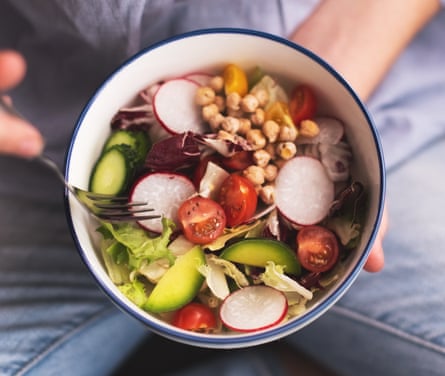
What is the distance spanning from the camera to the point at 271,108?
0.91m

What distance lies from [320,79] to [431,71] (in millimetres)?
381

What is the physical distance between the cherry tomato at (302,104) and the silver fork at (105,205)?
266 mm

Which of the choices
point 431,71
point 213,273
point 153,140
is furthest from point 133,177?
point 431,71

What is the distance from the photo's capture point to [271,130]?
875mm

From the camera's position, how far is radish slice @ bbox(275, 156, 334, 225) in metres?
0.85

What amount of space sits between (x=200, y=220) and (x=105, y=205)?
0.43 ft

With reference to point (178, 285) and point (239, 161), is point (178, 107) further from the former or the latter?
point (178, 285)

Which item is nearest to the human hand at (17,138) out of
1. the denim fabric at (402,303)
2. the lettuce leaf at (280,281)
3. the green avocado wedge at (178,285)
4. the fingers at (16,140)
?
the fingers at (16,140)

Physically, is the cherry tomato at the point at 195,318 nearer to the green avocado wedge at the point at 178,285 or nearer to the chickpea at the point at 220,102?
the green avocado wedge at the point at 178,285

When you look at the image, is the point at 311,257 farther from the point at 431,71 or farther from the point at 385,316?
the point at 431,71

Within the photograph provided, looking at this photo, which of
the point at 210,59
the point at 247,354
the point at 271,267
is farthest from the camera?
the point at 247,354

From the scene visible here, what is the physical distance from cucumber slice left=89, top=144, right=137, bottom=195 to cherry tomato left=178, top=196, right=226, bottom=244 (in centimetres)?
10

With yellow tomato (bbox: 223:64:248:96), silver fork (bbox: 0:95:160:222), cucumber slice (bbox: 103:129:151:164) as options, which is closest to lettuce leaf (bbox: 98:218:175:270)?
silver fork (bbox: 0:95:160:222)

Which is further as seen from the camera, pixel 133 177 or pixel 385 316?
pixel 385 316
